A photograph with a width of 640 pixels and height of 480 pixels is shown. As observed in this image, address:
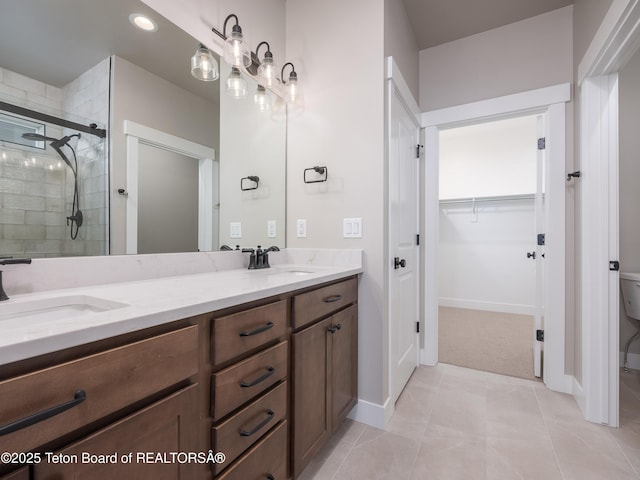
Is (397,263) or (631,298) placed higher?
(397,263)

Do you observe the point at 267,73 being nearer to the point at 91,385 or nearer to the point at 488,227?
the point at 91,385

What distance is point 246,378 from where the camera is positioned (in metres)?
0.90

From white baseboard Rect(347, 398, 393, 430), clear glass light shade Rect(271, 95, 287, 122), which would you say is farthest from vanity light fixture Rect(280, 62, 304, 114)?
white baseboard Rect(347, 398, 393, 430)

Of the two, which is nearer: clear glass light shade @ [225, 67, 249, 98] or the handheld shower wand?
the handheld shower wand

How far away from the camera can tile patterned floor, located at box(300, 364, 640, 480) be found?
132 cm

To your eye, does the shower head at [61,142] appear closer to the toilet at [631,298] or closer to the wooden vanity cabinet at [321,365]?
the wooden vanity cabinet at [321,365]

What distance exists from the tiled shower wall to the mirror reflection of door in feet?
0.53

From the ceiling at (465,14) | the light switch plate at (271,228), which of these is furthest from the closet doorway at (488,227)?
the light switch plate at (271,228)

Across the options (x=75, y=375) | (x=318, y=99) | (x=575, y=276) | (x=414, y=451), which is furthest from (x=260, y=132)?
(x=575, y=276)

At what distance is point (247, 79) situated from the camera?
1.76 meters

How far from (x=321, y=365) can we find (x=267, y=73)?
167 cm

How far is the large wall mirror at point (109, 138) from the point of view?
0.90 m

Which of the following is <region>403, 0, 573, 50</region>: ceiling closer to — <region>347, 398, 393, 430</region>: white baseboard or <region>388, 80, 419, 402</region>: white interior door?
<region>388, 80, 419, 402</region>: white interior door

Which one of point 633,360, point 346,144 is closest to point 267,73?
point 346,144
